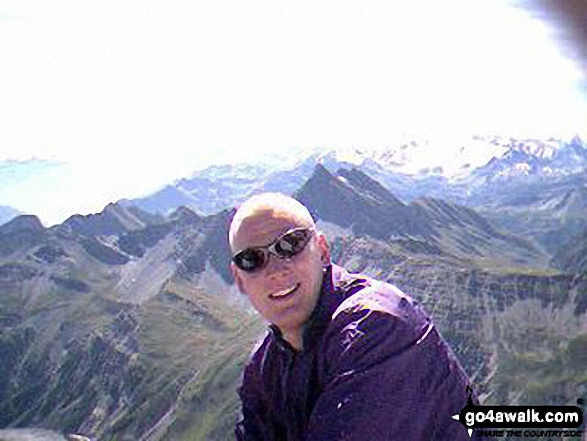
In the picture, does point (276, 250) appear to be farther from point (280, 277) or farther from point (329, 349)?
point (329, 349)

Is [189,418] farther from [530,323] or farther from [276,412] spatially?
[276,412]

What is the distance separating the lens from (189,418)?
6654 inches

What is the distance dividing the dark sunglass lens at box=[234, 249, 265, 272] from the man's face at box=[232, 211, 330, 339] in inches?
0.8

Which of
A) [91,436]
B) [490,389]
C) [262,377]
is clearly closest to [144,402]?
[91,436]

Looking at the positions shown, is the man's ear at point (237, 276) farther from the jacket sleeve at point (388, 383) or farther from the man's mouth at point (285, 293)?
the jacket sleeve at point (388, 383)

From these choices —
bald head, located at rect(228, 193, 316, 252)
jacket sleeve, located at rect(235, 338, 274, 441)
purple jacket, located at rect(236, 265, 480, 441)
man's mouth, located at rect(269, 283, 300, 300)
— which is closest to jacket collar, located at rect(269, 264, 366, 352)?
purple jacket, located at rect(236, 265, 480, 441)

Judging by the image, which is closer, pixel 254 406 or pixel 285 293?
pixel 285 293

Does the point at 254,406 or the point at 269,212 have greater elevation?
the point at 269,212

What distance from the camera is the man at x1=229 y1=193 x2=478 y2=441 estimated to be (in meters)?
2.32

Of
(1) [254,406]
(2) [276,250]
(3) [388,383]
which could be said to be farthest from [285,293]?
(1) [254,406]

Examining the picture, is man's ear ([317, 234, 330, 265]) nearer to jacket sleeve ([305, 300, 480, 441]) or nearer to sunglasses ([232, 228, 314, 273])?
sunglasses ([232, 228, 314, 273])

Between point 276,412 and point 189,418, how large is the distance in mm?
173830

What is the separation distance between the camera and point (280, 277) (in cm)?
262

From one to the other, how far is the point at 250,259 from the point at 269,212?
19cm
